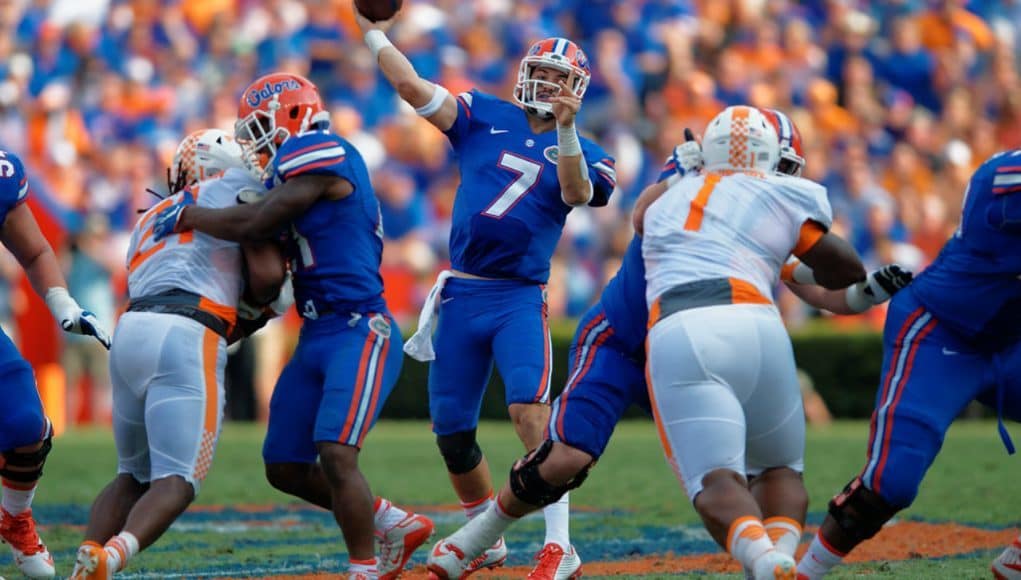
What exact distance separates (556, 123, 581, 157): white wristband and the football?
1.06 meters

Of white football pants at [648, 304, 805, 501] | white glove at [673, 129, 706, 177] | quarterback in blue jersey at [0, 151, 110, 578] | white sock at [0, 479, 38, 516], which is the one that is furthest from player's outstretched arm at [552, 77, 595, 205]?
white sock at [0, 479, 38, 516]

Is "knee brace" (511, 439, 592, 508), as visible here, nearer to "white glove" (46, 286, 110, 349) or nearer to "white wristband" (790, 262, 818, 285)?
"white wristband" (790, 262, 818, 285)

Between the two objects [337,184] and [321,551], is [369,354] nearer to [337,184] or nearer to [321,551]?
[337,184]

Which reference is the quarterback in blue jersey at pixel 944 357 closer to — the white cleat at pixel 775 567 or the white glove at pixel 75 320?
the white cleat at pixel 775 567

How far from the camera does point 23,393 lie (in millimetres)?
5434

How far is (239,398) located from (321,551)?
7.10 m

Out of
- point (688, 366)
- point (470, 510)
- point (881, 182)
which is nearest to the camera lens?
point (688, 366)

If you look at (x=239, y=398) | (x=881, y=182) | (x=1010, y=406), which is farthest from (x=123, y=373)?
(x=881, y=182)

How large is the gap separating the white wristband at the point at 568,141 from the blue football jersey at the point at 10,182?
6.36ft

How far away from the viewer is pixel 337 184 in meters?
5.29

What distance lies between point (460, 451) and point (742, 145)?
1818 mm

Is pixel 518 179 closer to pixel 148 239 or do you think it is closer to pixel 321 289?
pixel 321 289

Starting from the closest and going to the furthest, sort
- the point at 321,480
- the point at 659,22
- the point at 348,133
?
the point at 321,480, the point at 348,133, the point at 659,22

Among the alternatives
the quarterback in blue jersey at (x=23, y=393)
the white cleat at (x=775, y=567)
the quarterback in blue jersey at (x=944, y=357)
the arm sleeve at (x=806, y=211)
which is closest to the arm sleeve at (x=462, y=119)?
the quarterback in blue jersey at (x=23, y=393)
